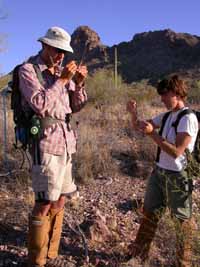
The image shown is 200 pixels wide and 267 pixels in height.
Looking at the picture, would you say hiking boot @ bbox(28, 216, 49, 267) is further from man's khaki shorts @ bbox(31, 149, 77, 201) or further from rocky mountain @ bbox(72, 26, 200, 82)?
rocky mountain @ bbox(72, 26, 200, 82)

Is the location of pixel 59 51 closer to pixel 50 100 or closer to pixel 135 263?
pixel 50 100

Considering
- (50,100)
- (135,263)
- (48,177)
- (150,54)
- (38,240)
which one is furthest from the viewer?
(150,54)

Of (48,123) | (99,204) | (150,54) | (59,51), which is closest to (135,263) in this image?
(48,123)

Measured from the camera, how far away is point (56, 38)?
3.70 m

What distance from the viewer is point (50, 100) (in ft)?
11.7

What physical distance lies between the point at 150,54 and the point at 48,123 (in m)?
48.1

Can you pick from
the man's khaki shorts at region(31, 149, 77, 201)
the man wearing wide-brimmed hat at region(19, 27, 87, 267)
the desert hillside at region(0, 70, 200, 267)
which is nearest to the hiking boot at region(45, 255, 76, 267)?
the desert hillside at region(0, 70, 200, 267)

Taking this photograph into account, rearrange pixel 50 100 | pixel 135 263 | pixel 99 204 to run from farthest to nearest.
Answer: pixel 99 204
pixel 135 263
pixel 50 100

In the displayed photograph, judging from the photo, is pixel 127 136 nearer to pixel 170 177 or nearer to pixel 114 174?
pixel 114 174

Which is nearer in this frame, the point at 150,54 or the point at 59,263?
the point at 59,263

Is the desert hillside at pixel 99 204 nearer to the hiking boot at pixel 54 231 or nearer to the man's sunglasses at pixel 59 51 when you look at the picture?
the hiking boot at pixel 54 231

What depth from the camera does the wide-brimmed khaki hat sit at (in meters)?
3.66

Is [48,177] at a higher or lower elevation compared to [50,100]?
lower

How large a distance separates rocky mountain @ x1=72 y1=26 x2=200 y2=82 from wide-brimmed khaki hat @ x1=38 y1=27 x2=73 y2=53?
40.0 meters
